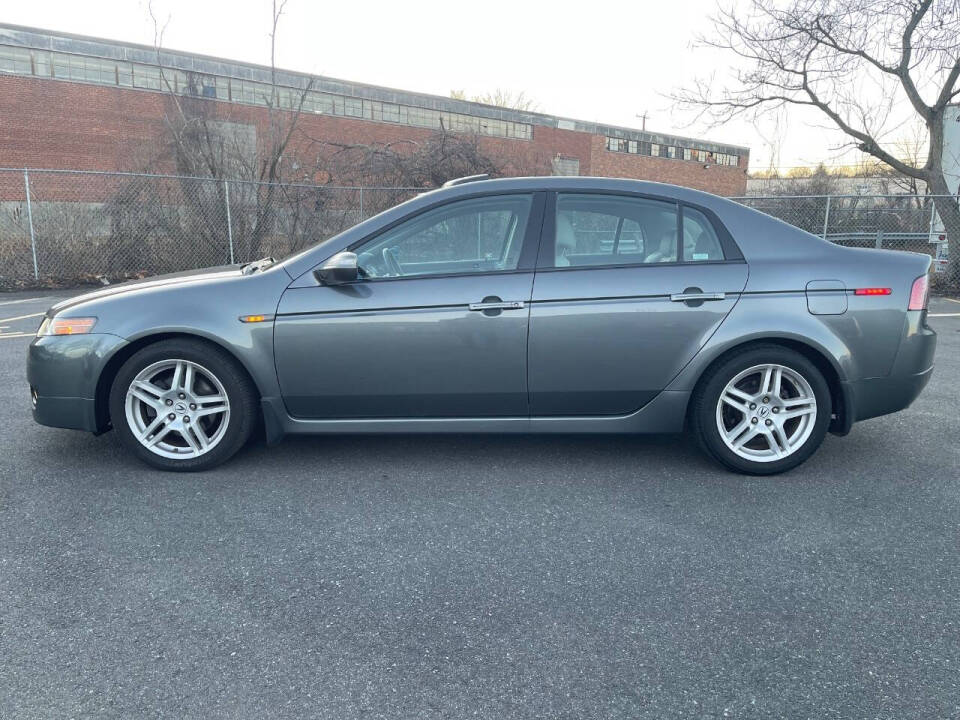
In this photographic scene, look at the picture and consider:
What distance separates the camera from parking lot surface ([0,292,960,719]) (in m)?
2.13

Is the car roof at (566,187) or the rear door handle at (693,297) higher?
the car roof at (566,187)

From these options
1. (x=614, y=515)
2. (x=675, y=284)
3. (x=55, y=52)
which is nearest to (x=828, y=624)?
(x=614, y=515)

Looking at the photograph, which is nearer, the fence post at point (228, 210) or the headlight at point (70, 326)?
the headlight at point (70, 326)

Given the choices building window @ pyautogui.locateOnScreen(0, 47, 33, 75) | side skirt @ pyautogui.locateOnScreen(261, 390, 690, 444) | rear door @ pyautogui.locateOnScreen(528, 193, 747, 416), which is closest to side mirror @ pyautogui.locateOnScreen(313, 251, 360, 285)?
side skirt @ pyautogui.locateOnScreen(261, 390, 690, 444)

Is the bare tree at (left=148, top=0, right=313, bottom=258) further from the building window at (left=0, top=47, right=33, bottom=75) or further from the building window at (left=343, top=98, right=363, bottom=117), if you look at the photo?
the building window at (left=343, top=98, right=363, bottom=117)

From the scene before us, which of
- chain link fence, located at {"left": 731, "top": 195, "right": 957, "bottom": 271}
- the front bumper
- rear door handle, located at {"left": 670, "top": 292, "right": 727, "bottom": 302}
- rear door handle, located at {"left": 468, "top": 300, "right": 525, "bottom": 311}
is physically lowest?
the front bumper

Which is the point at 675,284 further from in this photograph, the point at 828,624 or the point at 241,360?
the point at 241,360

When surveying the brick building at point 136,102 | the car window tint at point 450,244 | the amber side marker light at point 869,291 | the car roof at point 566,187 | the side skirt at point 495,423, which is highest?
the brick building at point 136,102

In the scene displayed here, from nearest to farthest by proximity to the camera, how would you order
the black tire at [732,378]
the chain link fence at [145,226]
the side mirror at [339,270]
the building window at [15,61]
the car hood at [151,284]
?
1. the side mirror at [339,270]
2. the black tire at [732,378]
3. the car hood at [151,284]
4. the chain link fence at [145,226]
5. the building window at [15,61]

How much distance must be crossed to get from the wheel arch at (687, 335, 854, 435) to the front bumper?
316cm

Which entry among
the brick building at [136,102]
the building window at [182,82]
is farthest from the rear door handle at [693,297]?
the building window at [182,82]

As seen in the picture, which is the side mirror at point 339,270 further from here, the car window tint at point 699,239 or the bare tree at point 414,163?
the bare tree at point 414,163

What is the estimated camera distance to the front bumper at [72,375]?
383 centimetres

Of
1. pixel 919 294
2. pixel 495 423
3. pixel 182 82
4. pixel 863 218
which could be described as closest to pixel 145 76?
pixel 182 82
